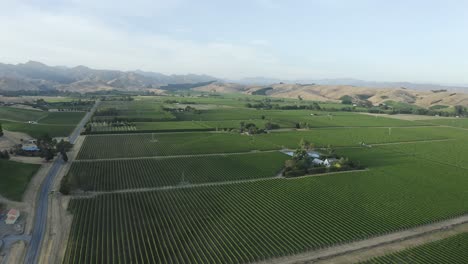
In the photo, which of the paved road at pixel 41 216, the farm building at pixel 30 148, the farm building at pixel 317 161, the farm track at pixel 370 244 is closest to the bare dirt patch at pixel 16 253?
the paved road at pixel 41 216

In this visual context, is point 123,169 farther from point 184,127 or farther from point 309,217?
point 184,127

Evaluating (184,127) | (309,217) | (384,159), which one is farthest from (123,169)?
(384,159)

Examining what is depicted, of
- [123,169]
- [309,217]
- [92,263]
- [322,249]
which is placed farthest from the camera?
[123,169]

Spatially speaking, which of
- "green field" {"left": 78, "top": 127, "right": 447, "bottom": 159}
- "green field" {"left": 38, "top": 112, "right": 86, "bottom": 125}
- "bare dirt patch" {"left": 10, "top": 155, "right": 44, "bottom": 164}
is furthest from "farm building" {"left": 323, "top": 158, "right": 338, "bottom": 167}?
"green field" {"left": 38, "top": 112, "right": 86, "bottom": 125}

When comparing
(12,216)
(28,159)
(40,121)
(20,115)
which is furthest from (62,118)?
(12,216)

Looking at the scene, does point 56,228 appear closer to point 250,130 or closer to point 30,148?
point 30,148
